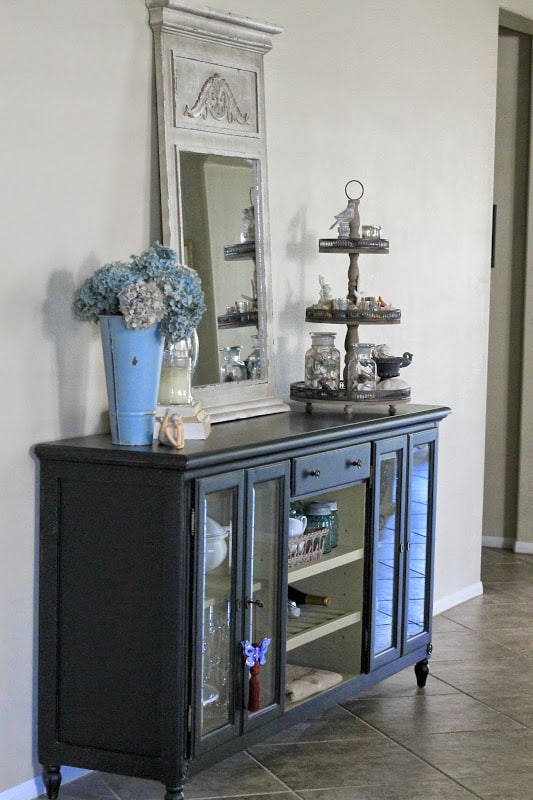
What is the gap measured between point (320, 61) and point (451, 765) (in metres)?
2.43

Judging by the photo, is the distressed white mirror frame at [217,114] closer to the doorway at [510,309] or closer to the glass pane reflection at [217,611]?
the glass pane reflection at [217,611]

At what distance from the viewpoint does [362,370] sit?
13.0 ft

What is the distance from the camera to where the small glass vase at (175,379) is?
10.7ft

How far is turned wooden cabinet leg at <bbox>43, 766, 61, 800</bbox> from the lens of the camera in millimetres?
3104

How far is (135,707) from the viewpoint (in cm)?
296

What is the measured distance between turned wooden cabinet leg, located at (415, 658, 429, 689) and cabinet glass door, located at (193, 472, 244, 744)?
1202mm

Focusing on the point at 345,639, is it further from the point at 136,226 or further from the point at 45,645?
the point at 136,226

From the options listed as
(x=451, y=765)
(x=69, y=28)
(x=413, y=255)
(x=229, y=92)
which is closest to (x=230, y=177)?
(x=229, y=92)

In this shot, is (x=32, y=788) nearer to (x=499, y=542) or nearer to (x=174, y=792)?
(x=174, y=792)

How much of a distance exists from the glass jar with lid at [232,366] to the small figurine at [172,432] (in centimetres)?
67

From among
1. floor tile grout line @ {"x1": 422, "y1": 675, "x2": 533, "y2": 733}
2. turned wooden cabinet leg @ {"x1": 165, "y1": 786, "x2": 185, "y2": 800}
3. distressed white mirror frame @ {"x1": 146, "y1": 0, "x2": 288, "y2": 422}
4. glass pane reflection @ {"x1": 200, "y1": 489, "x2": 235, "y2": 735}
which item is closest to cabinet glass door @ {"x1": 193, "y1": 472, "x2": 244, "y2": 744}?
glass pane reflection @ {"x1": 200, "y1": 489, "x2": 235, "y2": 735}

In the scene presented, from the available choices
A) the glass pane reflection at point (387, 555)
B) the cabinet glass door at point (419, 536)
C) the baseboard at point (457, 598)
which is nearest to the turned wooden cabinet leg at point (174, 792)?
the glass pane reflection at point (387, 555)

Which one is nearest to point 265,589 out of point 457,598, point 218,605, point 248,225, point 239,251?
point 218,605

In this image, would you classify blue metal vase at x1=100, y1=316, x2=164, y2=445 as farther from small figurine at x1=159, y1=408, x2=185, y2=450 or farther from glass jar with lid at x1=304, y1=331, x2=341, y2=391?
glass jar with lid at x1=304, y1=331, x2=341, y2=391
